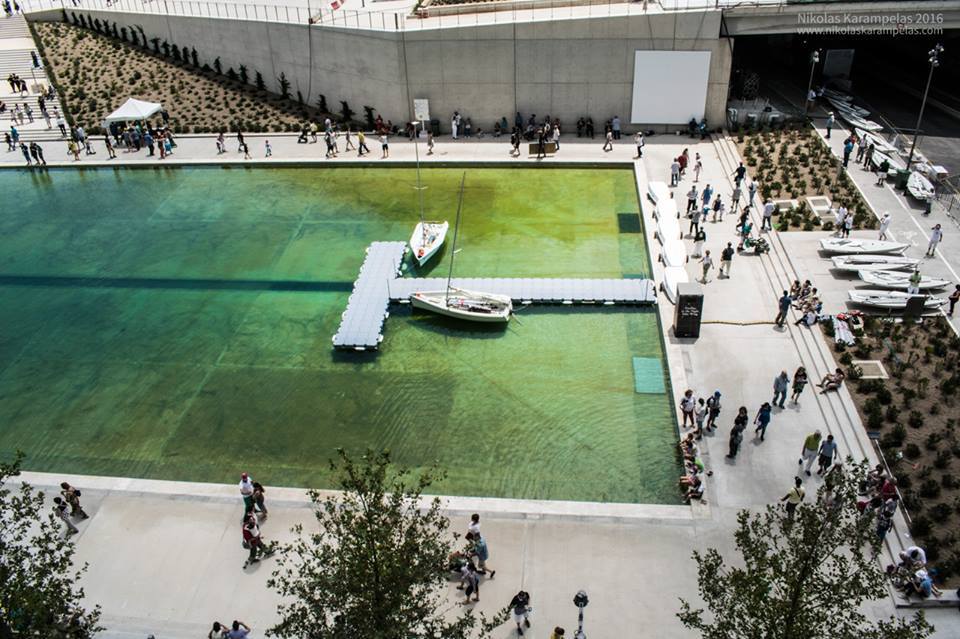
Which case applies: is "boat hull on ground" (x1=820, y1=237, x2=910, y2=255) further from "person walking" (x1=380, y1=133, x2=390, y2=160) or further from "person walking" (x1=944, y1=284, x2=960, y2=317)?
"person walking" (x1=380, y1=133, x2=390, y2=160)

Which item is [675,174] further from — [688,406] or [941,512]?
[941,512]

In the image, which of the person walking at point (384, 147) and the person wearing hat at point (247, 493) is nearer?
the person wearing hat at point (247, 493)

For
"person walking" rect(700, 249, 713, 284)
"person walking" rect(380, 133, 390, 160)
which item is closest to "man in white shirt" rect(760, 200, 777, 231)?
"person walking" rect(700, 249, 713, 284)

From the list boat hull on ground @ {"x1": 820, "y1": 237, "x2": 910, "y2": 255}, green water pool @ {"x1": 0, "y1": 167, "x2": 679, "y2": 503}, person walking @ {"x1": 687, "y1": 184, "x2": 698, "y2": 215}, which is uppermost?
person walking @ {"x1": 687, "y1": 184, "x2": 698, "y2": 215}

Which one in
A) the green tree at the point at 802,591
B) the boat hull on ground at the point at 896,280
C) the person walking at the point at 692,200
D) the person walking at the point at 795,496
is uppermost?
the green tree at the point at 802,591

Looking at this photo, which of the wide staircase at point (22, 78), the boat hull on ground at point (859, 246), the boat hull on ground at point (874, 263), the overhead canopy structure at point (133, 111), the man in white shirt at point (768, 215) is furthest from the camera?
the wide staircase at point (22, 78)

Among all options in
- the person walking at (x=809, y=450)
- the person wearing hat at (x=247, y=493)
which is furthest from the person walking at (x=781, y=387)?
the person wearing hat at (x=247, y=493)

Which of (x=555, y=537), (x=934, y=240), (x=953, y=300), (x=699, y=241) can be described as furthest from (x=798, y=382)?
(x=934, y=240)

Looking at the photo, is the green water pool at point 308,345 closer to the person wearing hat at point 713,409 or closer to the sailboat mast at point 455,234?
the sailboat mast at point 455,234
